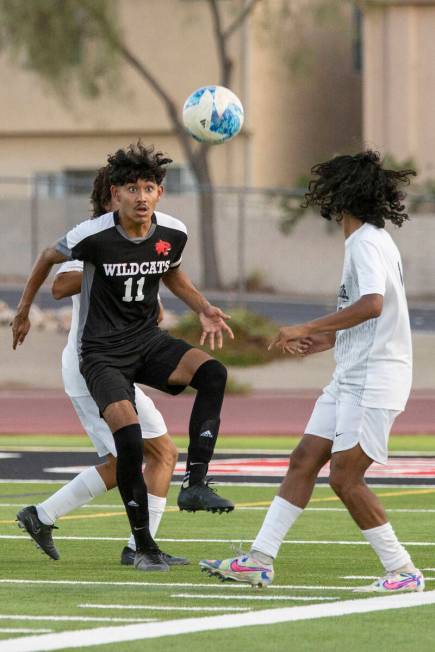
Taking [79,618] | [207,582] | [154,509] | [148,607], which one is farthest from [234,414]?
[79,618]

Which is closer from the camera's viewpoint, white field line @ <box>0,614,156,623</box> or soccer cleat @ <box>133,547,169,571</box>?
white field line @ <box>0,614,156,623</box>

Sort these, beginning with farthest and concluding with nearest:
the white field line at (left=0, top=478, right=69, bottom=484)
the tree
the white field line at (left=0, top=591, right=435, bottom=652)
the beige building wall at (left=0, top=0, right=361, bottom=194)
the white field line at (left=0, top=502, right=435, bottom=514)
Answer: the beige building wall at (left=0, top=0, right=361, bottom=194) < the tree < the white field line at (left=0, top=478, right=69, bottom=484) < the white field line at (left=0, top=502, right=435, bottom=514) < the white field line at (left=0, top=591, right=435, bottom=652)

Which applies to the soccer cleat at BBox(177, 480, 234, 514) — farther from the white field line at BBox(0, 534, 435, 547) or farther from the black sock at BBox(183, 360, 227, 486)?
the white field line at BBox(0, 534, 435, 547)

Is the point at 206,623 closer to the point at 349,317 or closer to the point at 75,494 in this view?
the point at 349,317

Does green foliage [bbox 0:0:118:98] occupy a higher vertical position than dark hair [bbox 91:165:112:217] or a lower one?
higher

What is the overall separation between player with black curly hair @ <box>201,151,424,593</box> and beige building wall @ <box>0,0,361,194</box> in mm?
36384

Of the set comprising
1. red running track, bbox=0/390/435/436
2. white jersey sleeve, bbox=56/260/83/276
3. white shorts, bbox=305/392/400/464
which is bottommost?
red running track, bbox=0/390/435/436

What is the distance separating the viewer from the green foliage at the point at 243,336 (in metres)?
27.2

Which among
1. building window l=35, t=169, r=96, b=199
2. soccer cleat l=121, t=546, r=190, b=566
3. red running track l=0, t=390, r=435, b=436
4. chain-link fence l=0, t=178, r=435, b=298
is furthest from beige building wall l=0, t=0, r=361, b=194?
soccer cleat l=121, t=546, r=190, b=566

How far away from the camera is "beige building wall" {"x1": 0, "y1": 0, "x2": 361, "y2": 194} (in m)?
A: 46.5

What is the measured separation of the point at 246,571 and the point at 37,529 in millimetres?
1707

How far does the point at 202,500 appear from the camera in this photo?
9344 mm

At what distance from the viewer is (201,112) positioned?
12461mm

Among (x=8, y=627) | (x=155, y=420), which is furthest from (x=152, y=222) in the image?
(x=8, y=627)
